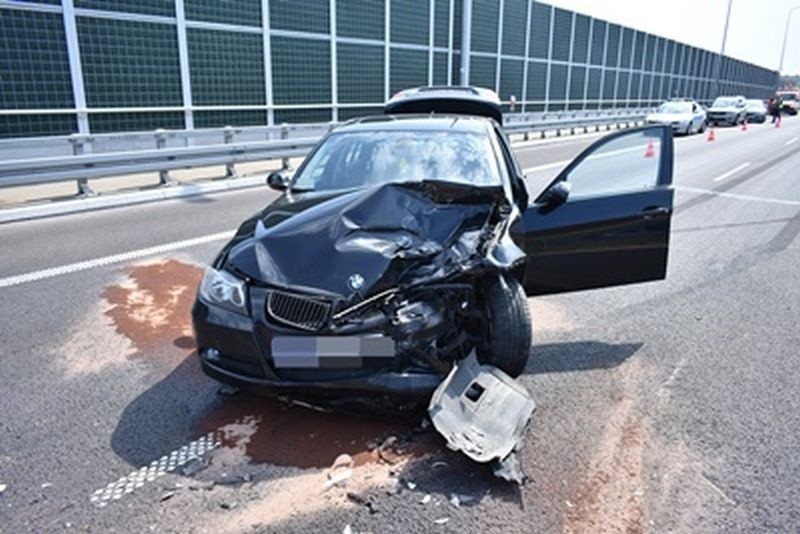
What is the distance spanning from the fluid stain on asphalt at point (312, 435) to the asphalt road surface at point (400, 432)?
0.04 ft

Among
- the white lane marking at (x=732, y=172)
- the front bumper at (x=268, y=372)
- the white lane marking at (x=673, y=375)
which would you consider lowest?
the white lane marking at (x=673, y=375)

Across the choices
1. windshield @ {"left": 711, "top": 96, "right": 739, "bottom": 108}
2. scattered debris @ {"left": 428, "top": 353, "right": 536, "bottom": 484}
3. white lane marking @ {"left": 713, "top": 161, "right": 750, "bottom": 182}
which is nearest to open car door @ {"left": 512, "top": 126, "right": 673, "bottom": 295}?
scattered debris @ {"left": 428, "top": 353, "right": 536, "bottom": 484}

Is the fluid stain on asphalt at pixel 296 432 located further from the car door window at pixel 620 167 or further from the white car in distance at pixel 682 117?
the white car in distance at pixel 682 117

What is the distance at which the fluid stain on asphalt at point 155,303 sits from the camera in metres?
4.52

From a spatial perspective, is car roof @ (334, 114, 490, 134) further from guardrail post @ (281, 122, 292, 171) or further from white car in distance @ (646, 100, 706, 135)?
white car in distance @ (646, 100, 706, 135)

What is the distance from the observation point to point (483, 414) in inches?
121

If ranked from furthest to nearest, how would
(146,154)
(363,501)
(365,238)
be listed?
(146,154)
(365,238)
(363,501)

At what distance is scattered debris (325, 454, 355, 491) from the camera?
2812 millimetres

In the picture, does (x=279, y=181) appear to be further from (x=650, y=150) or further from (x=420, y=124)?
(x=650, y=150)

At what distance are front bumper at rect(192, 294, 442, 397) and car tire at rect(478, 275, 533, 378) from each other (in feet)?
1.91

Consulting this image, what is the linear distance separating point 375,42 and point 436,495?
21.1 metres

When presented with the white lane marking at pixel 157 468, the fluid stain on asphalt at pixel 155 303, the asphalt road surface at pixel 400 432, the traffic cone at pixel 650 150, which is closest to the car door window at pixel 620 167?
the traffic cone at pixel 650 150

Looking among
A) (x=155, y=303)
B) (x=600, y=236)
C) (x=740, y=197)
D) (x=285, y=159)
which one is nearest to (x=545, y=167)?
(x=740, y=197)

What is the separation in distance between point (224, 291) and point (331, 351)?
72 centimetres
